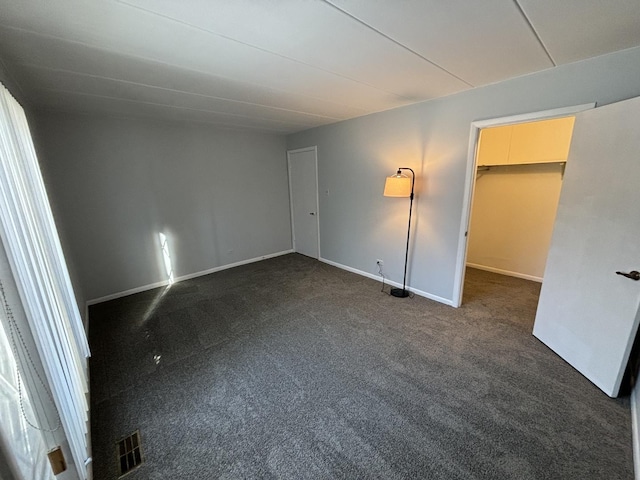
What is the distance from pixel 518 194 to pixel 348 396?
3.87 metres

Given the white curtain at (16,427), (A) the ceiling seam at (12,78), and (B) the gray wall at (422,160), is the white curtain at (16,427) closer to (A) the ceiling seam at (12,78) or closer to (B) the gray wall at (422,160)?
(A) the ceiling seam at (12,78)

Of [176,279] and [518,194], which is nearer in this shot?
[518,194]

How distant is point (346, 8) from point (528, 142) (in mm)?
3483

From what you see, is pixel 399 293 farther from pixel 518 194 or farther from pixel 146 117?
pixel 146 117

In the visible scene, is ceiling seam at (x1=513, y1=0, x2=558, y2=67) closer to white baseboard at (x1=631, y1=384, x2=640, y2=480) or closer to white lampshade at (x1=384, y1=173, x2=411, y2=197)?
white lampshade at (x1=384, y1=173, x2=411, y2=197)

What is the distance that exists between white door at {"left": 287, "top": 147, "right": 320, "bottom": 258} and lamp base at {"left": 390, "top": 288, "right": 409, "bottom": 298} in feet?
6.06

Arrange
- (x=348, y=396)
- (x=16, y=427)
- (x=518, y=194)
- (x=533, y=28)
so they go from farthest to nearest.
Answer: (x=518, y=194) < (x=348, y=396) < (x=533, y=28) < (x=16, y=427)

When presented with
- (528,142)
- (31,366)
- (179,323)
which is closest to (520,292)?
(528,142)

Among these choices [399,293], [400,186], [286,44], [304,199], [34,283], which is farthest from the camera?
[304,199]

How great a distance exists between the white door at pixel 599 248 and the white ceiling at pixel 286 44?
602mm

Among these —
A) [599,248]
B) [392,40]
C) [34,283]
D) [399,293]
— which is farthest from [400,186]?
[34,283]

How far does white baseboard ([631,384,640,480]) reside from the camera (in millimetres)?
1356

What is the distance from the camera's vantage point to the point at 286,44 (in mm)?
1598

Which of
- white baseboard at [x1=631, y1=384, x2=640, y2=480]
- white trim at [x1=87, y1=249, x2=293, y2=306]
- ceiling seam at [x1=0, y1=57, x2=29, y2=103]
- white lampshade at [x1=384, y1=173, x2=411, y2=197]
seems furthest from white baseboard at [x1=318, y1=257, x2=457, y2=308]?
ceiling seam at [x1=0, y1=57, x2=29, y2=103]
